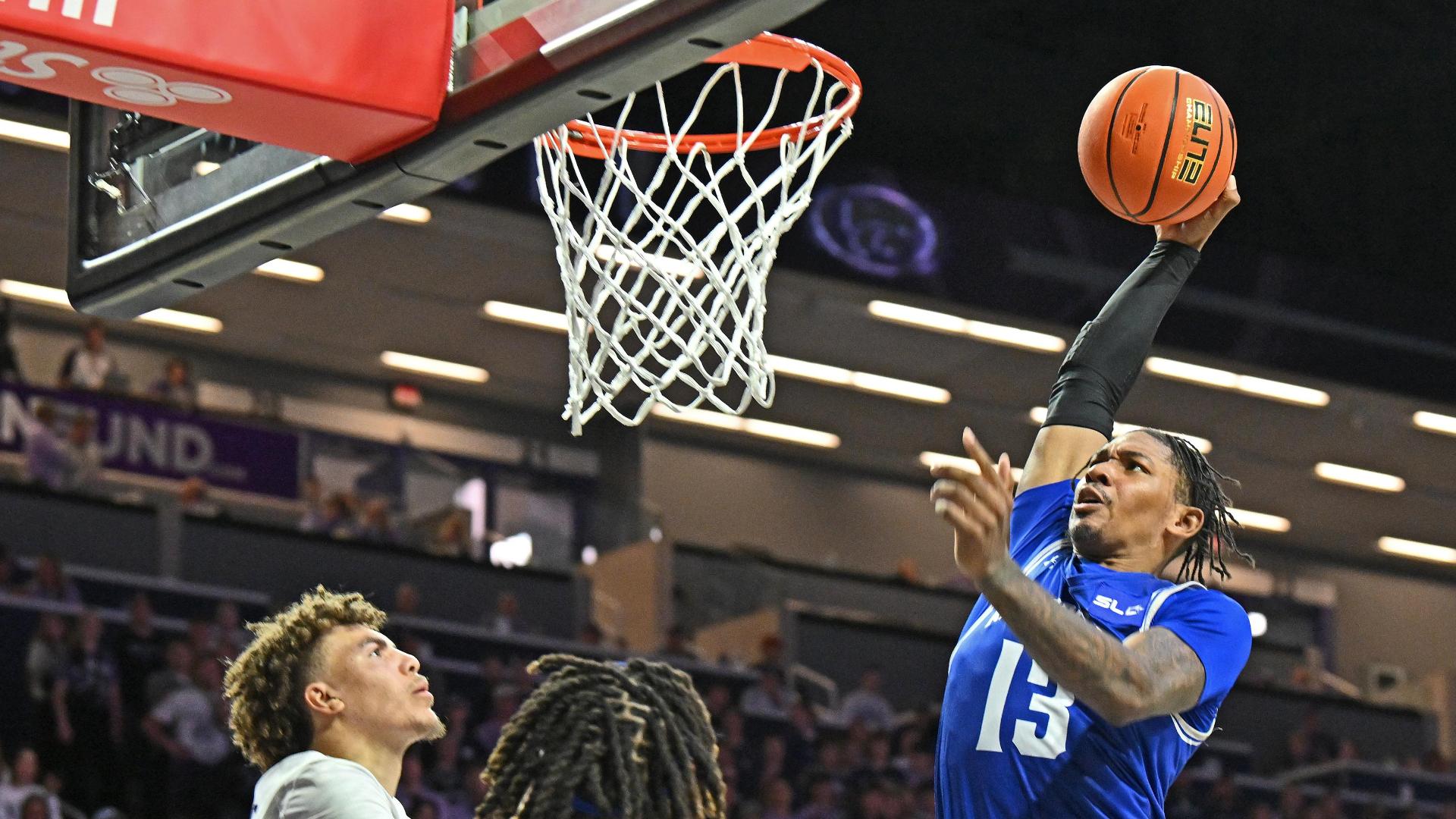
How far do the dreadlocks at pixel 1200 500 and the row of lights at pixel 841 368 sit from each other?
12.0 m

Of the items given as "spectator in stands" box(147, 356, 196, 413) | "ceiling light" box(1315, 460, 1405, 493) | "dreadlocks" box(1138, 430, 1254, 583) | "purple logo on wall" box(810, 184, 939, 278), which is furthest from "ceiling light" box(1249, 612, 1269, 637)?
"dreadlocks" box(1138, 430, 1254, 583)

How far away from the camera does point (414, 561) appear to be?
13945 mm

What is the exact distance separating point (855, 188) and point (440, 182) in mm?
10615

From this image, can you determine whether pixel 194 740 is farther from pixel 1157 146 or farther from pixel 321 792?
pixel 1157 146

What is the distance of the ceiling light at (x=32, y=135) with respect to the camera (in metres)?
14.3

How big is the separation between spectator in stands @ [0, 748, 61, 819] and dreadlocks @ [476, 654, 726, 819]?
21.3ft

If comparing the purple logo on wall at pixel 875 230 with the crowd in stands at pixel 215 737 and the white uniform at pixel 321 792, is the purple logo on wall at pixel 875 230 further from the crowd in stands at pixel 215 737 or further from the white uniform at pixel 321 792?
the white uniform at pixel 321 792

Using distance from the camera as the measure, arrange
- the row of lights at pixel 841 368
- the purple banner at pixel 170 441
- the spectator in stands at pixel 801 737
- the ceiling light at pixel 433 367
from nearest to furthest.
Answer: the spectator in stands at pixel 801 737
the purple banner at pixel 170 441
the row of lights at pixel 841 368
the ceiling light at pixel 433 367

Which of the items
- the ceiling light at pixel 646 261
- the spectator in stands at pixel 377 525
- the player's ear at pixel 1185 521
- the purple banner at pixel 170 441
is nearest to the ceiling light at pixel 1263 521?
the spectator in stands at pixel 377 525

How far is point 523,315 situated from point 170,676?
7.74 m

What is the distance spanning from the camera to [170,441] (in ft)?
48.6

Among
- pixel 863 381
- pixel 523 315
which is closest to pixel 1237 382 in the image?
pixel 863 381

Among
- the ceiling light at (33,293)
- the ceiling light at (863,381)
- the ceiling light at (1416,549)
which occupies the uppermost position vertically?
the ceiling light at (33,293)

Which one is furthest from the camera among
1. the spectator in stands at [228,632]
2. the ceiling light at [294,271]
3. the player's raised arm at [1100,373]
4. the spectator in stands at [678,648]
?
the ceiling light at [294,271]
